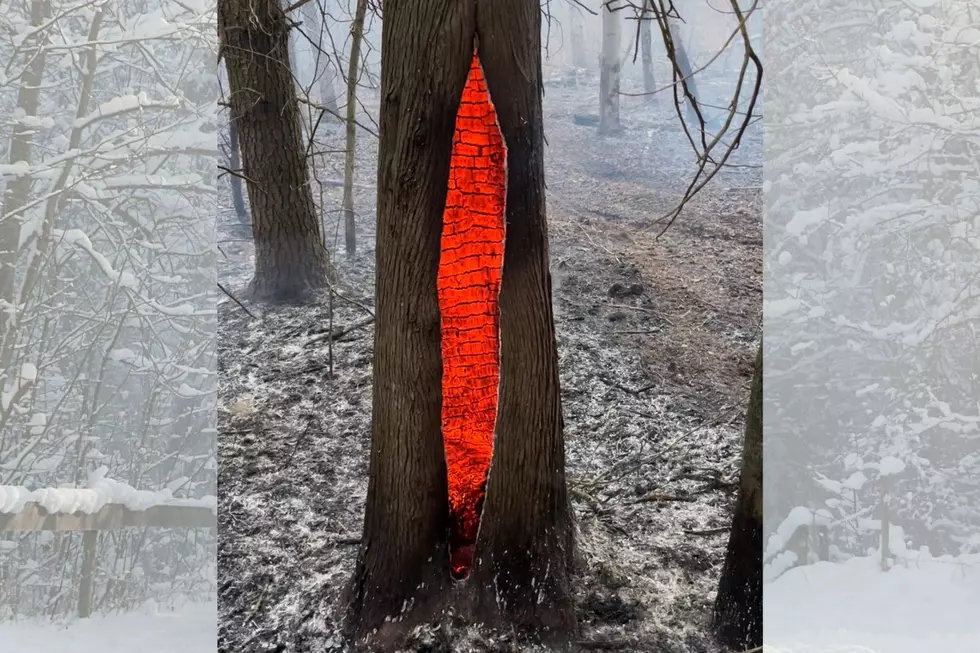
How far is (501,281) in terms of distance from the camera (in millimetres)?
1418

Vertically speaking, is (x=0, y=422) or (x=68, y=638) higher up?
(x=0, y=422)

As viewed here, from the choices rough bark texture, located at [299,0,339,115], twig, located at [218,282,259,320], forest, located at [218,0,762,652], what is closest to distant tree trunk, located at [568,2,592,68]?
forest, located at [218,0,762,652]

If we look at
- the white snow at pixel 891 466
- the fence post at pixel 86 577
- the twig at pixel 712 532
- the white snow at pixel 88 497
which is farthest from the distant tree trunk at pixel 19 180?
the white snow at pixel 891 466

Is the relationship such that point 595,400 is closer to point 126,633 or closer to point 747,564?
point 747,564

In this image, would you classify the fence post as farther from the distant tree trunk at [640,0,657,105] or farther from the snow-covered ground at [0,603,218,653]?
the distant tree trunk at [640,0,657,105]

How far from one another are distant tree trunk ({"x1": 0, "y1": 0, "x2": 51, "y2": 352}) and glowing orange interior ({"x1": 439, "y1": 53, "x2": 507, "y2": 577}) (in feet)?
2.35

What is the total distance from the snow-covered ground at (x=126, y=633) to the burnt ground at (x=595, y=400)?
0.25ft

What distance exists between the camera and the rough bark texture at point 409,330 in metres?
1.34

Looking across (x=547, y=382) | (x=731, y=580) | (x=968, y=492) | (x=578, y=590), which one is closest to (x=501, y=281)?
(x=547, y=382)

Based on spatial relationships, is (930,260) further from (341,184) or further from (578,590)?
(341,184)

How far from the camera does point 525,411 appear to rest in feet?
4.89

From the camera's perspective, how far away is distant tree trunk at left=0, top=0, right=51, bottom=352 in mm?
1268

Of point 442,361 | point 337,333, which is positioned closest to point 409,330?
point 442,361

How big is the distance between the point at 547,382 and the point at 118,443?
0.80m
